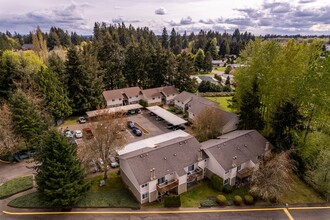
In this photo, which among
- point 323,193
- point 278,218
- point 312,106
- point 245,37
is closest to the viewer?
point 278,218

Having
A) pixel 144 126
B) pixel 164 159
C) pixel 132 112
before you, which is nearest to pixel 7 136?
Result: pixel 144 126

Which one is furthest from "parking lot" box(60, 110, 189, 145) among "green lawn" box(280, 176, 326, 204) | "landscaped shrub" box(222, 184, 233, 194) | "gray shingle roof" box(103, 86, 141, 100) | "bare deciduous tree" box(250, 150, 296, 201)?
"green lawn" box(280, 176, 326, 204)

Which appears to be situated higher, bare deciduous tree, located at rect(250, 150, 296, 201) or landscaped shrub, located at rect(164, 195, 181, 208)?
bare deciduous tree, located at rect(250, 150, 296, 201)

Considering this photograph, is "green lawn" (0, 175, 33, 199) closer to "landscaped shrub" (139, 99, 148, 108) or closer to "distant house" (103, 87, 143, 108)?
"distant house" (103, 87, 143, 108)

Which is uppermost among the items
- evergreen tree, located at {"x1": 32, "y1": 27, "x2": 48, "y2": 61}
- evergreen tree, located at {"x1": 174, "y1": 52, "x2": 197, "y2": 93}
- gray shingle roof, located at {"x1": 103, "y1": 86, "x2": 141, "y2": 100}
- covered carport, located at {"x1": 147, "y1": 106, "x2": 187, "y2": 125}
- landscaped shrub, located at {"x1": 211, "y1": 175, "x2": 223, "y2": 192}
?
evergreen tree, located at {"x1": 32, "y1": 27, "x2": 48, "y2": 61}

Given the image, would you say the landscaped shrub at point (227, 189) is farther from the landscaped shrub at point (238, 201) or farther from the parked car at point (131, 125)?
the parked car at point (131, 125)

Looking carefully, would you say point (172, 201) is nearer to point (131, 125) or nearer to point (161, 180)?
point (161, 180)

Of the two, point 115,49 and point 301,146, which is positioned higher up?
point 115,49

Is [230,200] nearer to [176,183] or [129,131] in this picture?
[176,183]

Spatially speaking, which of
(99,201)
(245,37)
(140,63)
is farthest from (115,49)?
(245,37)
